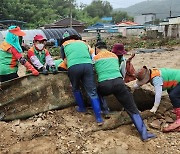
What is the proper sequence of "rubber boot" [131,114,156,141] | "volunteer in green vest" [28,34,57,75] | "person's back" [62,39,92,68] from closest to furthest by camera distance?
"rubber boot" [131,114,156,141] < "person's back" [62,39,92,68] < "volunteer in green vest" [28,34,57,75]

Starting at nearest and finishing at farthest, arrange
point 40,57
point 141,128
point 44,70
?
point 141,128 → point 44,70 → point 40,57

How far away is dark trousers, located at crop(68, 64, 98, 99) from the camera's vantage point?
475 cm

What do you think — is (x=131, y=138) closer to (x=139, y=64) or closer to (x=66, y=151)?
(x=66, y=151)

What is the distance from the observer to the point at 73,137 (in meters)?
4.54

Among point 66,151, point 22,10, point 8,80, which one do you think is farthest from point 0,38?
point 22,10

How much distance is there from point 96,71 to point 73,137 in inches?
43.9

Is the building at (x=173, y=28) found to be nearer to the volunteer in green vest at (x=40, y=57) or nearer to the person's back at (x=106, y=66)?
the volunteer in green vest at (x=40, y=57)

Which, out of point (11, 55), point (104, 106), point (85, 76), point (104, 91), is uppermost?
point (11, 55)

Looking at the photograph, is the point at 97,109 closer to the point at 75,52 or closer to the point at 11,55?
the point at 75,52

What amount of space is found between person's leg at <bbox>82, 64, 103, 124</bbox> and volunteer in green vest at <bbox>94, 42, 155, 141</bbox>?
4.6 inches

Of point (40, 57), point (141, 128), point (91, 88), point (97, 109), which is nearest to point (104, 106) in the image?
point (97, 109)

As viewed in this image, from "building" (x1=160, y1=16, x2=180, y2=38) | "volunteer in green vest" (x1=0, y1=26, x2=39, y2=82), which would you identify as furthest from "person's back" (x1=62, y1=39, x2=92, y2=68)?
"building" (x1=160, y1=16, x2=180, y2=38)

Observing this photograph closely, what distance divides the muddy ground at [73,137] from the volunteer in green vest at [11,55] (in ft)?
2.99

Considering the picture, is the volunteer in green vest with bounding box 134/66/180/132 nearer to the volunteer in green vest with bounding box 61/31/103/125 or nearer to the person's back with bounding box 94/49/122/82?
the person's back with bounding box 94/49/122/82
